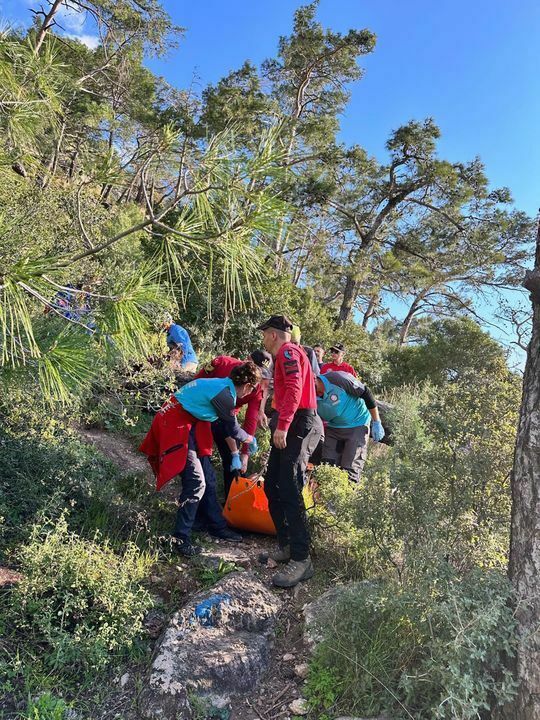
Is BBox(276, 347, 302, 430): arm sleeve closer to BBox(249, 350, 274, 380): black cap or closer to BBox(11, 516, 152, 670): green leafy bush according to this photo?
BBox(249, 350, 274, 380): black cap

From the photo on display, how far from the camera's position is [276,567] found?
341 centimetres

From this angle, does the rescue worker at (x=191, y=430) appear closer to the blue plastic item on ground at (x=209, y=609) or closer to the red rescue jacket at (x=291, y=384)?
the red rescue jacket at (x=291, y=384)

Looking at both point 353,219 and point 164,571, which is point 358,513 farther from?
point 353,219

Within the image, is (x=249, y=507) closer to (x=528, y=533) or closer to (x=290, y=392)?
(x=290, y=392)

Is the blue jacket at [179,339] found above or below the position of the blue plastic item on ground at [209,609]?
above

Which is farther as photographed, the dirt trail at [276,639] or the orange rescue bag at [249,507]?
the orange rescue bag at [249,507]

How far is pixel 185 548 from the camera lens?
338 centimetres

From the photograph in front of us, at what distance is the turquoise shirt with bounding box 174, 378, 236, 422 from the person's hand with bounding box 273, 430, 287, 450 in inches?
18.2

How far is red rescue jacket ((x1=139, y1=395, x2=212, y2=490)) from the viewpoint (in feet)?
11.3

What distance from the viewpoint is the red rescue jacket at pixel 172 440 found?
3430 mm

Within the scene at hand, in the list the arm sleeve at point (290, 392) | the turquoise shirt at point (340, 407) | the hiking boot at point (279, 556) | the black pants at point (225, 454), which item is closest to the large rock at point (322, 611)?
the hiking boot at point (279, 556)

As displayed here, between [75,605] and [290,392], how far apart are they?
67.0 inches

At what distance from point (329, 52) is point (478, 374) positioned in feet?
41.4

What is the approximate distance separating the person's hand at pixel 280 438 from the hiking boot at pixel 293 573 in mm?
783
